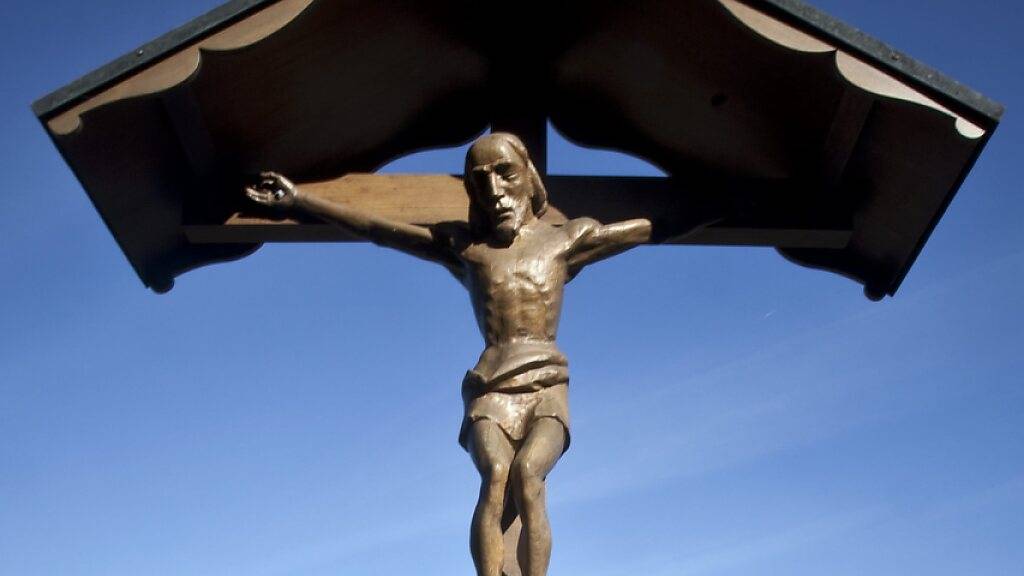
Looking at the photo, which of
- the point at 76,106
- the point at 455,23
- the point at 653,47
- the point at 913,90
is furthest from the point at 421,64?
the point at 913,90

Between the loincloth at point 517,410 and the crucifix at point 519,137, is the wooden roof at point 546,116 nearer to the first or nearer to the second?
the crucifix at point 519,137

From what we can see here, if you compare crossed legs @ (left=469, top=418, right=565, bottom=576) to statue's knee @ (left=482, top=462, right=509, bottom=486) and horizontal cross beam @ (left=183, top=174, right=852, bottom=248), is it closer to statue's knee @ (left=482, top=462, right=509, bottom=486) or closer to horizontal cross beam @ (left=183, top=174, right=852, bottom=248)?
statue's knee @ (left=482, top=462, right=509, bottom=486)

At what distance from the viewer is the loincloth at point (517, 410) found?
193 inches

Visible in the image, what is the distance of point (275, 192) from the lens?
569cm

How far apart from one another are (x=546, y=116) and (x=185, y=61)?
4.56 feet

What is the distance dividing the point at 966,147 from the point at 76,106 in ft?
9.37

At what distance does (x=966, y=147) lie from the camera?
554 centimetres

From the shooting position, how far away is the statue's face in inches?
207

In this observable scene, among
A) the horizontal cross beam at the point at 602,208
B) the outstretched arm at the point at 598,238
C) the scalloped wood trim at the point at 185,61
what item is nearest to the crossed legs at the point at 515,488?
the outstretched arm at the point at 598,238

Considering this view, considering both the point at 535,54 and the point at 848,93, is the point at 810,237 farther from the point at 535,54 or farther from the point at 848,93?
the point at 535,54

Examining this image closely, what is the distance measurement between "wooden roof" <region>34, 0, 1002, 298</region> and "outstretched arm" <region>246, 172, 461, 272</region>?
0.65 feet

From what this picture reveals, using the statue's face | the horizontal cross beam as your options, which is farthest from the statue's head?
the horizontal cross beam

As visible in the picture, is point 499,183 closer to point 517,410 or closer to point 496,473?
point 517,410

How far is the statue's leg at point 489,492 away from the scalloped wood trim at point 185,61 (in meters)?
1.48
